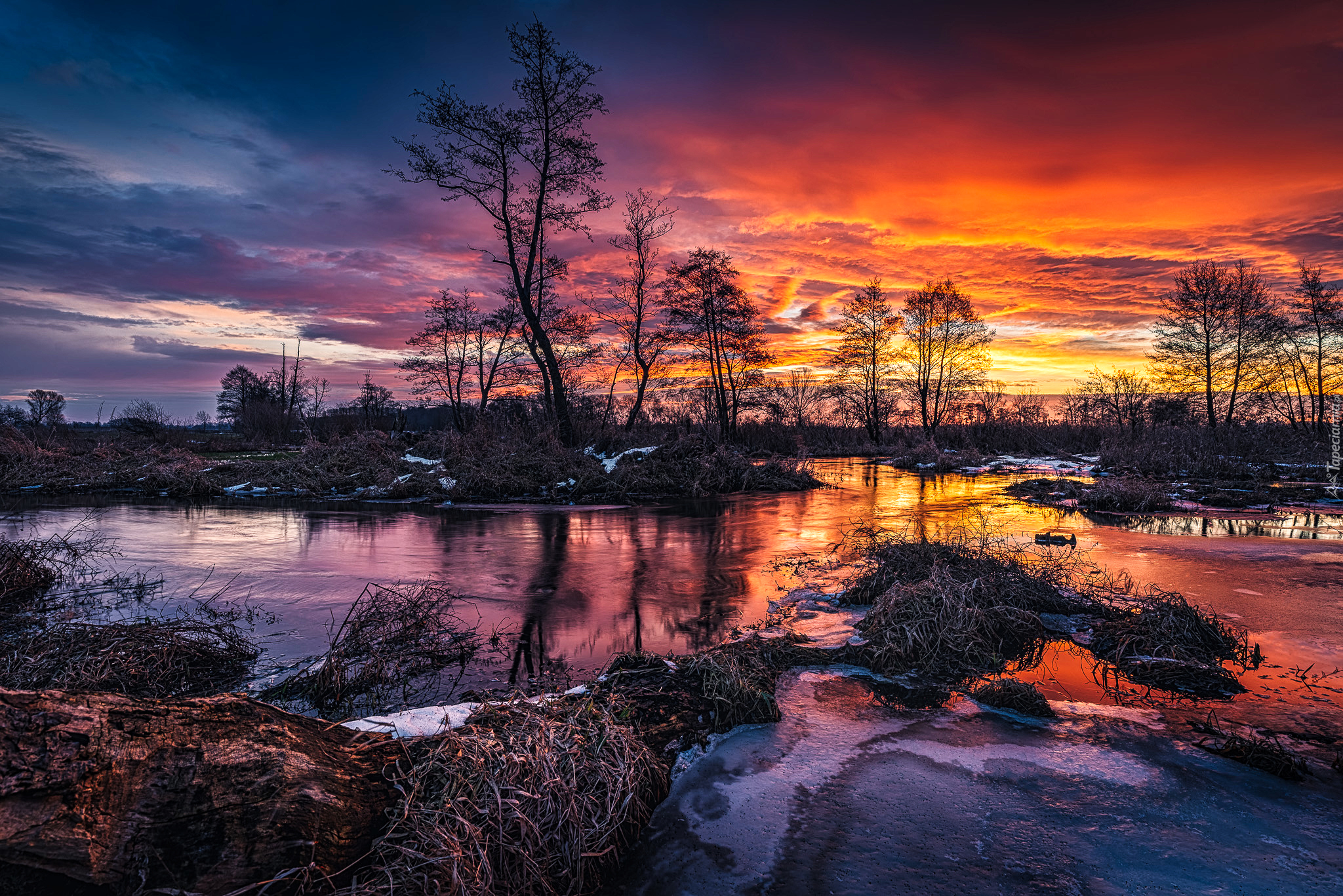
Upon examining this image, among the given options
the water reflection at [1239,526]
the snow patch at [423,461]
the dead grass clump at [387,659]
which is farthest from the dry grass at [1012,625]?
the snow patch at [423,461]

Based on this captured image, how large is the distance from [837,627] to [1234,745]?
287cm

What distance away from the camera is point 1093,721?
153 inches

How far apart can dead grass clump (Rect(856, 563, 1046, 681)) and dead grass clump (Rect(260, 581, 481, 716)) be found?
3611 millimetres

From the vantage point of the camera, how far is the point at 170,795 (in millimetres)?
1830

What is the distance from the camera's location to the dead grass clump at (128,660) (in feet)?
12.1

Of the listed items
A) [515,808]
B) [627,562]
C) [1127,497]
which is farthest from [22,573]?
[1127,497]

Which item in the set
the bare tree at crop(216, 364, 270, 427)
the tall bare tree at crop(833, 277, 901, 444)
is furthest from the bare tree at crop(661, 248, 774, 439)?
the bare tree at crop(216, 364, 270, 427)

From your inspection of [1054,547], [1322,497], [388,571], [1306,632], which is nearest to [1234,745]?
[1306,632]

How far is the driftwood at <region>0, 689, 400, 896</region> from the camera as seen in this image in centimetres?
158

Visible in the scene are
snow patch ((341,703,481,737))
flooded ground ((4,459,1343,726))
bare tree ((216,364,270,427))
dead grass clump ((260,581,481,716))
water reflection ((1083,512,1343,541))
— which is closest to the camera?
snow patch ((341,703,481,737))

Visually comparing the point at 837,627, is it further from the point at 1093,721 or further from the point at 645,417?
the point at 645,417

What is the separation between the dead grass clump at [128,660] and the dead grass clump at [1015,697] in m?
5.31

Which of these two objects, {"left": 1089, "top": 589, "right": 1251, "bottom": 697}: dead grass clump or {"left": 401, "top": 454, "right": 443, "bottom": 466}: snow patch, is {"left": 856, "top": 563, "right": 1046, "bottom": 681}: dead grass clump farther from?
{"left": 401, "top": 454, "right": 443, "bottom": 466}: snow patch

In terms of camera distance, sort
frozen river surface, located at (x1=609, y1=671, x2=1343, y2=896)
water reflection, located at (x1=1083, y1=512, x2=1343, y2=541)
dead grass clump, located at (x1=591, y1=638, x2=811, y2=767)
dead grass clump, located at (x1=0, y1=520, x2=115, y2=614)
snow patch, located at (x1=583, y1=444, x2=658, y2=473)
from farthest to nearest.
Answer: snow patch, located at (x1=583, y1=444, x2=658, y2=473)
water reflection, located at (x1=1083, y1=512, x2=1343, y2=541)
dead grass clump, located at (x1=0, y1=520, x2=115, y2=614)
dead grass clump, located at (x1=591, y1=638, x2=811, y2=767)
frozen river surface, located at (x1=609, y1=671, x2=1343, y2=896)
